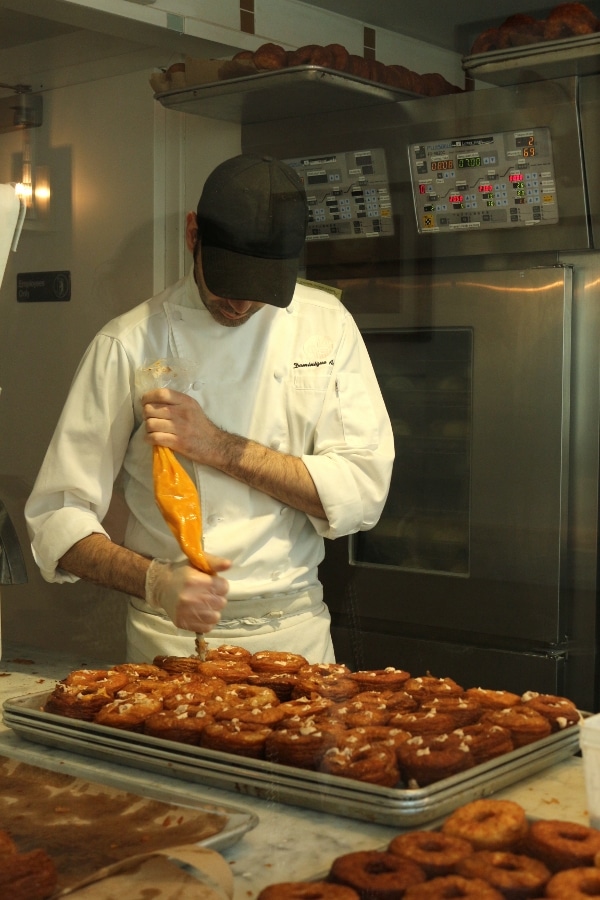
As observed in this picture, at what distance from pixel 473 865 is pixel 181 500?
611 millimetres

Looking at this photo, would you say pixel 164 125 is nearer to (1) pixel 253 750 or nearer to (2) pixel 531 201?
(2) pixel 531 201

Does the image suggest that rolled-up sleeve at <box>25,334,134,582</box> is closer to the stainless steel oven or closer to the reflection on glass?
the stainless steel oven

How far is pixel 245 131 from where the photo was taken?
1564 millimetres

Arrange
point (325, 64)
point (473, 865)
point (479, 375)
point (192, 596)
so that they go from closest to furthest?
point (473, 865) < point (192, 596) < point (325, 64) < point (479, 375)

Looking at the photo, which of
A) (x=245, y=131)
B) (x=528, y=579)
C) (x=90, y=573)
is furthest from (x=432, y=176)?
(x=90, y=573)

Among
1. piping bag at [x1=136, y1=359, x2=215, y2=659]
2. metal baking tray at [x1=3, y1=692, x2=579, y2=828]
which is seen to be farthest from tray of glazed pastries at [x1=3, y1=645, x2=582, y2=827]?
piping bag at [x1=136, y1=359, x2=215, y2=659]

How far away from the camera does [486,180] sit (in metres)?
1.83

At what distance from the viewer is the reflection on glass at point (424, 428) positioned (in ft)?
6.39

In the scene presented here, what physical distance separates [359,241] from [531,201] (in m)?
0.30

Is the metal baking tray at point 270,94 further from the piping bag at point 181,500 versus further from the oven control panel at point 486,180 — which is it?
the piping bag at point 181,500

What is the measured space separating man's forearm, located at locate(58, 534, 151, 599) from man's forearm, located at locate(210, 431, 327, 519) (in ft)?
0.55

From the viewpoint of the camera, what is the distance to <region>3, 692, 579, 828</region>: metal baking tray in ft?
2.76

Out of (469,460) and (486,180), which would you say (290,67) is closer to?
(486,180)

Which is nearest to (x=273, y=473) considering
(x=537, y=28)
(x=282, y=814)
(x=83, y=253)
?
(x=83, y=253)
